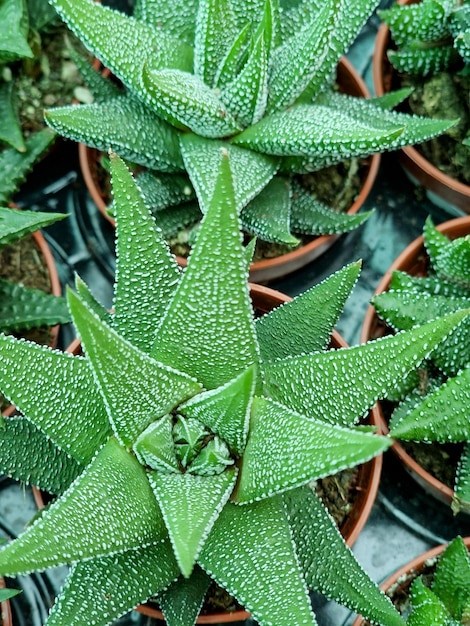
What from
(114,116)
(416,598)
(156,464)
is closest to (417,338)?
(156,464)

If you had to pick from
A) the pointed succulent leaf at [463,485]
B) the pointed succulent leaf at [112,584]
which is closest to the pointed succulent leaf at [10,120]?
the pointed succulent leaf at [112,584]

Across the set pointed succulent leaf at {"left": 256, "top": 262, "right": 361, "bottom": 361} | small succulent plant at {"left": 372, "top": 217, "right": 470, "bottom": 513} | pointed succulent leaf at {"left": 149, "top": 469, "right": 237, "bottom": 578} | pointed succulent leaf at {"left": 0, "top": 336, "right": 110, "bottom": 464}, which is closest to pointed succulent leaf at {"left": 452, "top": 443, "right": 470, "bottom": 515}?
small succulent plant at {"left": 372, "top": 217, "right": 470, "bottom": 513}

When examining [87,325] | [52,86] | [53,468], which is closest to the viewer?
[87,325]

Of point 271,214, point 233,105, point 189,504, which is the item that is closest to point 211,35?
point 233,105

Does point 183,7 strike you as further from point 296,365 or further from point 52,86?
point 296,365

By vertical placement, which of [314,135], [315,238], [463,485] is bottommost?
[463,485]

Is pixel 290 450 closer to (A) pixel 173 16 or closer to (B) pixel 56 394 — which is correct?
(B) pixel 56 394

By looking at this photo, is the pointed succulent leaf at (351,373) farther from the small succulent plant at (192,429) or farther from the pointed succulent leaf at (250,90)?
the pointed succulent leaf at (250,90)
